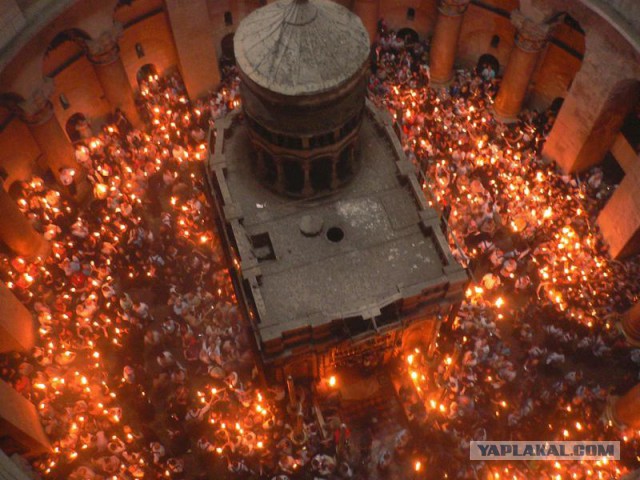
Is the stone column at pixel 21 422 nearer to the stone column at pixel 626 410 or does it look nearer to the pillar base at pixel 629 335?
the stone column at pixel 626 410

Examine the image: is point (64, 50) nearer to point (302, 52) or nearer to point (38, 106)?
point (38, 106)

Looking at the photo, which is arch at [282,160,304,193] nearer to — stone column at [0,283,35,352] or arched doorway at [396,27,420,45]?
stone column at [0,283,35,352]

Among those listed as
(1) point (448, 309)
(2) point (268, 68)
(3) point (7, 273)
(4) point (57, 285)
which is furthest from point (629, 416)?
(3) point (7, 273)

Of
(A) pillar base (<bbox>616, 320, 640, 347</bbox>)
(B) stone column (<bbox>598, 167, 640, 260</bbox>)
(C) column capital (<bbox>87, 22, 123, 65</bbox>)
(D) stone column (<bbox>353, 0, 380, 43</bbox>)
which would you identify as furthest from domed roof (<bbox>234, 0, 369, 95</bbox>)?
(A) pillar base (<bbox>616, 320, 640, 347</bbox>)

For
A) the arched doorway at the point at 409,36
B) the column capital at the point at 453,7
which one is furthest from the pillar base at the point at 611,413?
the arched doorway at the point at 409,36

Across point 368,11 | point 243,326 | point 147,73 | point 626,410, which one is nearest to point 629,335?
point 626,410

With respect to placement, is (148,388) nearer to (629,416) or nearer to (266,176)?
(266,176)
